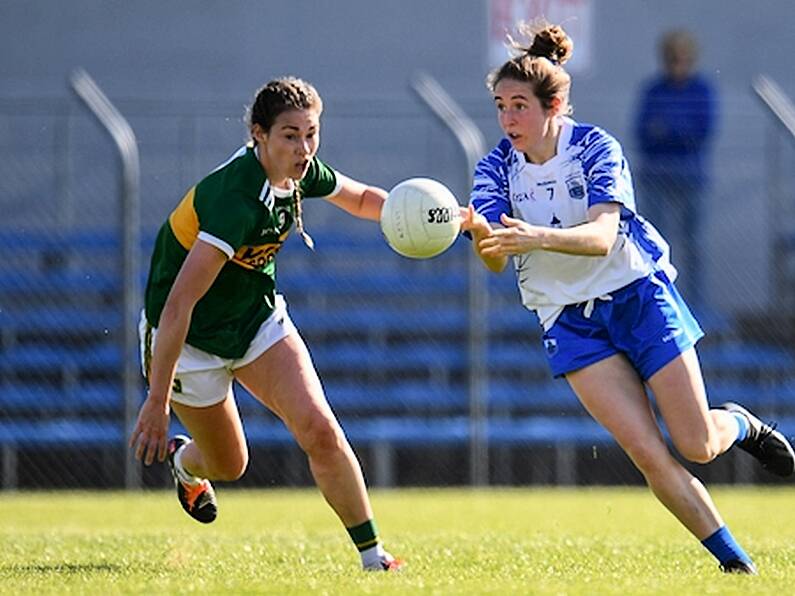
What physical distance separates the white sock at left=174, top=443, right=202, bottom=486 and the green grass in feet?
0.98

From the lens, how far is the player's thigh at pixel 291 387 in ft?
22.7

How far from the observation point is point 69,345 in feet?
45.8

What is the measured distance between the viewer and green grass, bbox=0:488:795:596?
Answer: 6.19 m

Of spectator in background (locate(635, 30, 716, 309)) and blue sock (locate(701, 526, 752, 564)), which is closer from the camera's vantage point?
blue sock (locate(701, 526, 752, 564))

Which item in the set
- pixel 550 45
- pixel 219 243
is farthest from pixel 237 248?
pixel 550 45

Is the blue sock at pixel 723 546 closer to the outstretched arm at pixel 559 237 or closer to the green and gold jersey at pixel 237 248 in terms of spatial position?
the outstretched arm at pixel 559 237

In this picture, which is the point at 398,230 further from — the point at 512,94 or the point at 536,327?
the point at 536,327

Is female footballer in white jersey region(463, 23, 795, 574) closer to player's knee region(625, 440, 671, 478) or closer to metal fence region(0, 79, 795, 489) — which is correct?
player's knee region(625, 440, 671, 478)

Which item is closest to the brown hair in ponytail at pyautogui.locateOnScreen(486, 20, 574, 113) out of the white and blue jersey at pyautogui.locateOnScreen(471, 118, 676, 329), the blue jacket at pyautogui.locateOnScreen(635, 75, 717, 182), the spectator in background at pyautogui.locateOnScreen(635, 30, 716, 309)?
the white and blue jersey at pyautogui.locateOnScreen(471, 118, 676, 329)

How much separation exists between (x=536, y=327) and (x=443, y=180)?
58.3 inches

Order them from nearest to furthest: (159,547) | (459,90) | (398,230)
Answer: (398,230), (159,547), (459,90)

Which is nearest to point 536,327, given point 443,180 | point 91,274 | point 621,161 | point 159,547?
point 443,180

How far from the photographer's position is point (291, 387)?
7.02 metres

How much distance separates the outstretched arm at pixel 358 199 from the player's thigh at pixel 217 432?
920 mm
